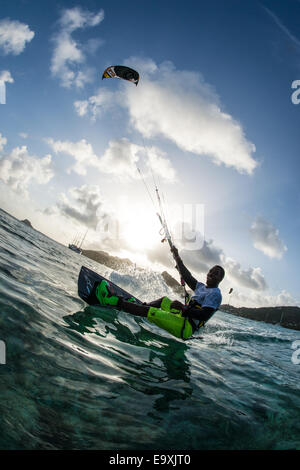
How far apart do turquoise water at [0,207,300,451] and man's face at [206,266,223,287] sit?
7.80 ft

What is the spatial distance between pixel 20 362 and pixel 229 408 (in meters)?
3.46

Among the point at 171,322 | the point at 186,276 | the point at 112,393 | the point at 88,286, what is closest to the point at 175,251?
the point at 186,276

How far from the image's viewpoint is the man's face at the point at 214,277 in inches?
295

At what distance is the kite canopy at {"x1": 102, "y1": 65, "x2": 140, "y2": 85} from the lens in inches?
583

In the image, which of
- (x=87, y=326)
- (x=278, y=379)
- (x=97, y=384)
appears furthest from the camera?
(x=278, y=379)

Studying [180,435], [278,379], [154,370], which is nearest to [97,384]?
[180,435]

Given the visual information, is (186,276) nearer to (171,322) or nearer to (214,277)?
(214,277)

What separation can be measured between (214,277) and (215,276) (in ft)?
0.15

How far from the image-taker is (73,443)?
7.26 ft

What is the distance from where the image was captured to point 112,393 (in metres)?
3.15

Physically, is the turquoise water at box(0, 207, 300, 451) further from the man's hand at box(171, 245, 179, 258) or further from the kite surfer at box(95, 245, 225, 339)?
the man's hand at box(171, 245, 179, 258)

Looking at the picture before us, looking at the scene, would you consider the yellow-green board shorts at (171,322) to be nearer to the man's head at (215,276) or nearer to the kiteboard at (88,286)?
the kiteboard at (88,286)
